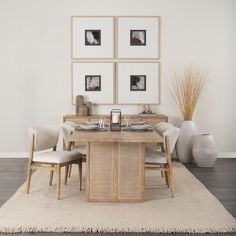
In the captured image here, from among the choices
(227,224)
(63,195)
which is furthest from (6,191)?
(227,224)

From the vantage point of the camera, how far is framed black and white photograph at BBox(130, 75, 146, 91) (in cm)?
675

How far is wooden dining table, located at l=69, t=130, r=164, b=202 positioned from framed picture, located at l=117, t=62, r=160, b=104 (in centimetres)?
270

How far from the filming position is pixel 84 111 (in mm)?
6480

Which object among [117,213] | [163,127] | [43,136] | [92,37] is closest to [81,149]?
[43,136]

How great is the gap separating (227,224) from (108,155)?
1270mm

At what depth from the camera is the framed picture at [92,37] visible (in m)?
6.69

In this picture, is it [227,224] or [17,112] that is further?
[17,112]

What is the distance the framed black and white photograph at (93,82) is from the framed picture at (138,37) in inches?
19.8

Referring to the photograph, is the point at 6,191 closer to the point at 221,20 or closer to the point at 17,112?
the point at 17,112

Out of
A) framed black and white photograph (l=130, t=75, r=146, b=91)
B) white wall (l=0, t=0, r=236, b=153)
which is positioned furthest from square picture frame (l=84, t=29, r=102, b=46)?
framed black and white photograph (l=130, t=75, r=146, b=91)

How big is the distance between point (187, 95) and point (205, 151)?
95cm

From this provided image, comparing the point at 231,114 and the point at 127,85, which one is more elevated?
the point at 127,85

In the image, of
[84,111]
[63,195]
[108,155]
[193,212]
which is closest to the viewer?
[193,212]

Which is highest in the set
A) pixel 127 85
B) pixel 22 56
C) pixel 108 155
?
pixel 22 56
